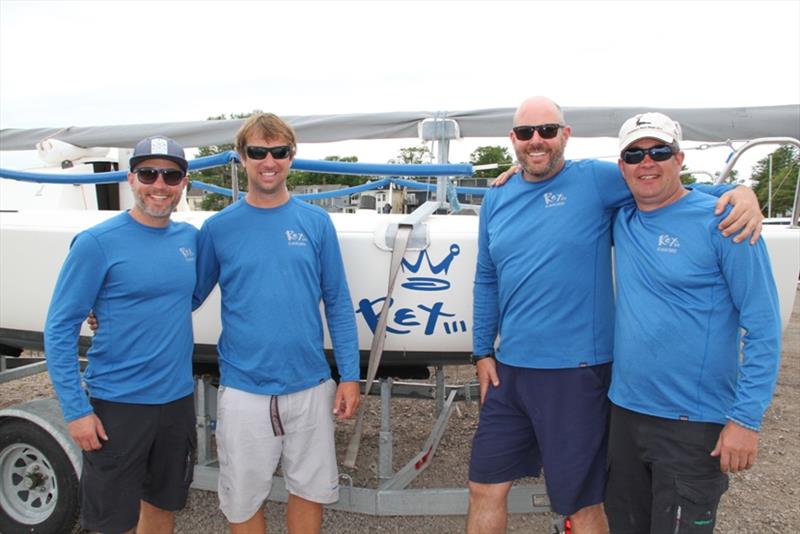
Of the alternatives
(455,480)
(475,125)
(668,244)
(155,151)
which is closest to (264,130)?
(155,151)

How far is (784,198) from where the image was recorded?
117ft

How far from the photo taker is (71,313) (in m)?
2.02

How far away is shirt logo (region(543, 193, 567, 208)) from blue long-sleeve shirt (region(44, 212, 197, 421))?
1.32 metres

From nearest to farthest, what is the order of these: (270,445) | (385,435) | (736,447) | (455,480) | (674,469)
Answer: (736,447)
(674,469)
(270,445)
(385,435)
(455,480)

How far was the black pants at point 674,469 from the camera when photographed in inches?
72.2

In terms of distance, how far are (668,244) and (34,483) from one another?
10.3 ft

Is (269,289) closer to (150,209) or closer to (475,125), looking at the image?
(150,209)

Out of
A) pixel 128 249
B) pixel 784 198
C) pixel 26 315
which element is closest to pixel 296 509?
pixel 128 249

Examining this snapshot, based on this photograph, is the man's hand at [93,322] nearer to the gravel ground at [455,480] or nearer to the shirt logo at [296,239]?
the shirt logo at [296,239]

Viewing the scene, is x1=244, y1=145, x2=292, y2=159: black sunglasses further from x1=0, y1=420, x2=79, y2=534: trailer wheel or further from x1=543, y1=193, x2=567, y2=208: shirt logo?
x1=0, y1=420, x2=79, y2=534: trailer wheel

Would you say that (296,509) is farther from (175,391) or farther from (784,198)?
(784,198)

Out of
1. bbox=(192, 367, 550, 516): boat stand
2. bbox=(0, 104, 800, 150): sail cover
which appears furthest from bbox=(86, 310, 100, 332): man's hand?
bbox=(0, 104, 800, 150): sail cover

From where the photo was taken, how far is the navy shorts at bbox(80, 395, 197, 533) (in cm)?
213

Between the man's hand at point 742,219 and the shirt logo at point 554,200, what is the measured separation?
1.64 feet
